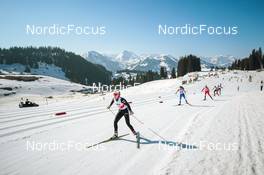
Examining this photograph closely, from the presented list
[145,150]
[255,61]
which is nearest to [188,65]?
[255,61]

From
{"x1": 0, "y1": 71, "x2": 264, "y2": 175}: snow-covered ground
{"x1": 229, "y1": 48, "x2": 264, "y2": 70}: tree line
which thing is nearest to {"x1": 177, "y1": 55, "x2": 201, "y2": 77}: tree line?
{"x1": 229, "y1": 48, "x2": 264, "y2": 70}: tree line

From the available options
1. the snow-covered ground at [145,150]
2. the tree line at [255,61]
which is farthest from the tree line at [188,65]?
the snow-covered ground at [145,150]

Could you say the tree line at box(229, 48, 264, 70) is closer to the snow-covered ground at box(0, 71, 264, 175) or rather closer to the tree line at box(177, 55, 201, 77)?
the tree line at box(177, 55, 201, 77)

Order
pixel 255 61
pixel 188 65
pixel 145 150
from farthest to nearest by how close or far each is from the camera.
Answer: pixel 188 65, pixel 255 61, pixel 145 150

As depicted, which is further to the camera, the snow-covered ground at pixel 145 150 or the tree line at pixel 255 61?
the tree line at pixel 255 61

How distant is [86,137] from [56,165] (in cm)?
341

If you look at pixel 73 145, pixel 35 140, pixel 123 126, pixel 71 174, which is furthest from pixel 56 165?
pixel 123 126

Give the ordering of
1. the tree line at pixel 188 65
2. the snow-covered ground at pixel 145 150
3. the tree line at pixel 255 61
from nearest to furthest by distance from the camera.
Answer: the snow-covered ground at pixel 145 150 < the tree line at pixel 255 61 < the tree line at pixel 188 65

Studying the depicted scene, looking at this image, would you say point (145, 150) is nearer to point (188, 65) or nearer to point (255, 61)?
point (188, 65)

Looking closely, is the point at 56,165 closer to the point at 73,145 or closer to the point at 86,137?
the point at 73,145

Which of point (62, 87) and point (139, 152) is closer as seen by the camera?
point (139, 152)

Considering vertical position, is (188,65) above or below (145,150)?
above

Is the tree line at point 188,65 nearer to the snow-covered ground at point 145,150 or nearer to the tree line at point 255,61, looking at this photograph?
the tree line at point 255,61

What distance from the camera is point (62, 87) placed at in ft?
426
